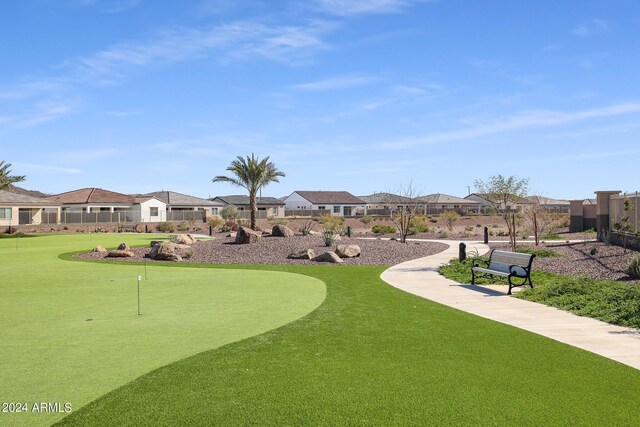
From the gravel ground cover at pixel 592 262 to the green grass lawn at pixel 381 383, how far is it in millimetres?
8549

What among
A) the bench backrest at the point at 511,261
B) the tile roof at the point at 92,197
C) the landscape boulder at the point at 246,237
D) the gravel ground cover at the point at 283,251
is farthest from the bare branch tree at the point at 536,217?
the tile roof at the point at 92,197

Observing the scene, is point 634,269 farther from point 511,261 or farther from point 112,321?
point 112,321

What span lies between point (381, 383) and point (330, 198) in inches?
3919

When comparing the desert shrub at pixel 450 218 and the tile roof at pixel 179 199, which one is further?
the tile roof at pixel 179 199

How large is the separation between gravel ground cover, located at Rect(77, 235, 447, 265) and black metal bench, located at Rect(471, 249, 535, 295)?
6537 mm

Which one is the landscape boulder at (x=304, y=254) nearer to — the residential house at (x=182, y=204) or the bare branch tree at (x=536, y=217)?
the bare branch tree at (x=536, y=217)

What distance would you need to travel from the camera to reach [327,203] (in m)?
105

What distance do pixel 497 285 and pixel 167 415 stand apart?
12.2 m

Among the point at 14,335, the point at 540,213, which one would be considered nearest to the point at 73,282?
the point at 14,335

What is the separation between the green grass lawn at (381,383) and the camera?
6.07m

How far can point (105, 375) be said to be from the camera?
7398 millimetres

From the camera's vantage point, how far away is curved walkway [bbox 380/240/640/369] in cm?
907

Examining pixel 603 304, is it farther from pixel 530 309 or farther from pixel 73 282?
pixel 73 282

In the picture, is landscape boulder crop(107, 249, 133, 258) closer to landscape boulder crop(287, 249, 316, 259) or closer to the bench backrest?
landscape boulder crop(287, 249, 316, 259)
